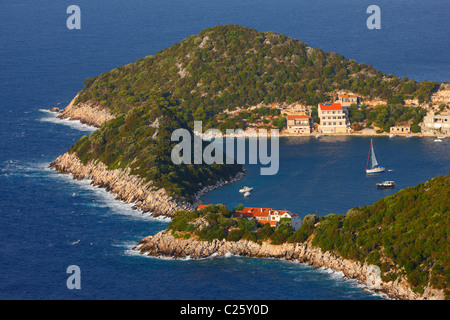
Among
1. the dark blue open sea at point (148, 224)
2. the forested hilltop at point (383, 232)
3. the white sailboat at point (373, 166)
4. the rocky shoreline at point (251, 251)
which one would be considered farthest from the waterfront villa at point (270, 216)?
the white sailboat at point (373, 166)

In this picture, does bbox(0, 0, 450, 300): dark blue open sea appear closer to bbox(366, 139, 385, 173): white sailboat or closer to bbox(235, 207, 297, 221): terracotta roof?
bbox(366, 139, 385, 173): white sailboat

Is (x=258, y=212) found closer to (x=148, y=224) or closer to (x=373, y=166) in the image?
(x=148, y=224)
